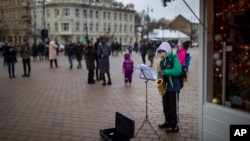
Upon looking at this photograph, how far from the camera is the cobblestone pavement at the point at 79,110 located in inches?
236

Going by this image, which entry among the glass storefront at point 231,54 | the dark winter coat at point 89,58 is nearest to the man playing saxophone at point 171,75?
the glass storefront at point 231,54

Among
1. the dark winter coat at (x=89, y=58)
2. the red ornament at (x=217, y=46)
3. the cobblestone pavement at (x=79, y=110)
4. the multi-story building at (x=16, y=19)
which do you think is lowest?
the cobblestone pavement at (x=79, y=110)

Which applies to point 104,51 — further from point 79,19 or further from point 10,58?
point 79,19

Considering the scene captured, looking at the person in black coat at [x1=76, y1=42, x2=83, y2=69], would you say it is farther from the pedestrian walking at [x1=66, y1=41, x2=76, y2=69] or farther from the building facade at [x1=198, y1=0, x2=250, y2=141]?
the building facade at [x1=198, y1=0, x2=250, y2=141]

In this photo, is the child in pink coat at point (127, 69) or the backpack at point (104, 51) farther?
the child in pink coat at point (127, 69)

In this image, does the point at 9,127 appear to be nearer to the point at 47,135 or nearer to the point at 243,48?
the point at 47,135

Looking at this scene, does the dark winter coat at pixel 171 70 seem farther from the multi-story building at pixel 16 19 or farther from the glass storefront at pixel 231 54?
the multi-story building at pixel 16 19

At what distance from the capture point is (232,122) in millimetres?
4418

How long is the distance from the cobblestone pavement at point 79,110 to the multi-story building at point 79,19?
199 feet

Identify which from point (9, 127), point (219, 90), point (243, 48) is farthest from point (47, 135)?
point (243, 48)

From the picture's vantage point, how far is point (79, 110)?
7.91 metres

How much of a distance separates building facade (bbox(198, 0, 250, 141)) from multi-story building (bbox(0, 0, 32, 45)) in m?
70.7

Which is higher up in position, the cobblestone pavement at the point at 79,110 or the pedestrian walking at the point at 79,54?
the pedestrian walking at the point at 79,54

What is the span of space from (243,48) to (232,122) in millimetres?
1060
